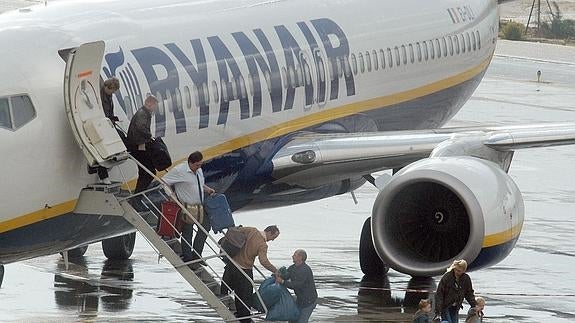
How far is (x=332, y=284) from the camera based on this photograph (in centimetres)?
2348

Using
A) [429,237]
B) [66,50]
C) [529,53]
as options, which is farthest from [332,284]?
[529,53]

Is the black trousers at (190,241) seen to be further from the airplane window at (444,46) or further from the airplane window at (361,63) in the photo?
the airplane window at (444,46)

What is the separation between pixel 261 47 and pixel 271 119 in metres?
0.99

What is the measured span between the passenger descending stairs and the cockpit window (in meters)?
1.05

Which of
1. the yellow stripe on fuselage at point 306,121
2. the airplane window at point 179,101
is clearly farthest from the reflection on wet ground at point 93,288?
the airplane window at point 179,101

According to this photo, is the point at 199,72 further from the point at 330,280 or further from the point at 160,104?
the point at 330,280

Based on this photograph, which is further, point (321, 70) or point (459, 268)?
point (321, 70)

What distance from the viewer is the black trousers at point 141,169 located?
18062mm

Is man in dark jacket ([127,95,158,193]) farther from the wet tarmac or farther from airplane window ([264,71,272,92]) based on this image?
airplane window ([264,71,272,92])

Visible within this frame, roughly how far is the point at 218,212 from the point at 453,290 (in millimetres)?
2785

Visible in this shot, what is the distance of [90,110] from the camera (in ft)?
57.1

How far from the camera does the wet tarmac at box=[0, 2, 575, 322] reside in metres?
21.2

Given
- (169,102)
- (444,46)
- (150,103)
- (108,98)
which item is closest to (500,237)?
(169,102)

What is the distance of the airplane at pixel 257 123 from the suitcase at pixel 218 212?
0.95 metres
